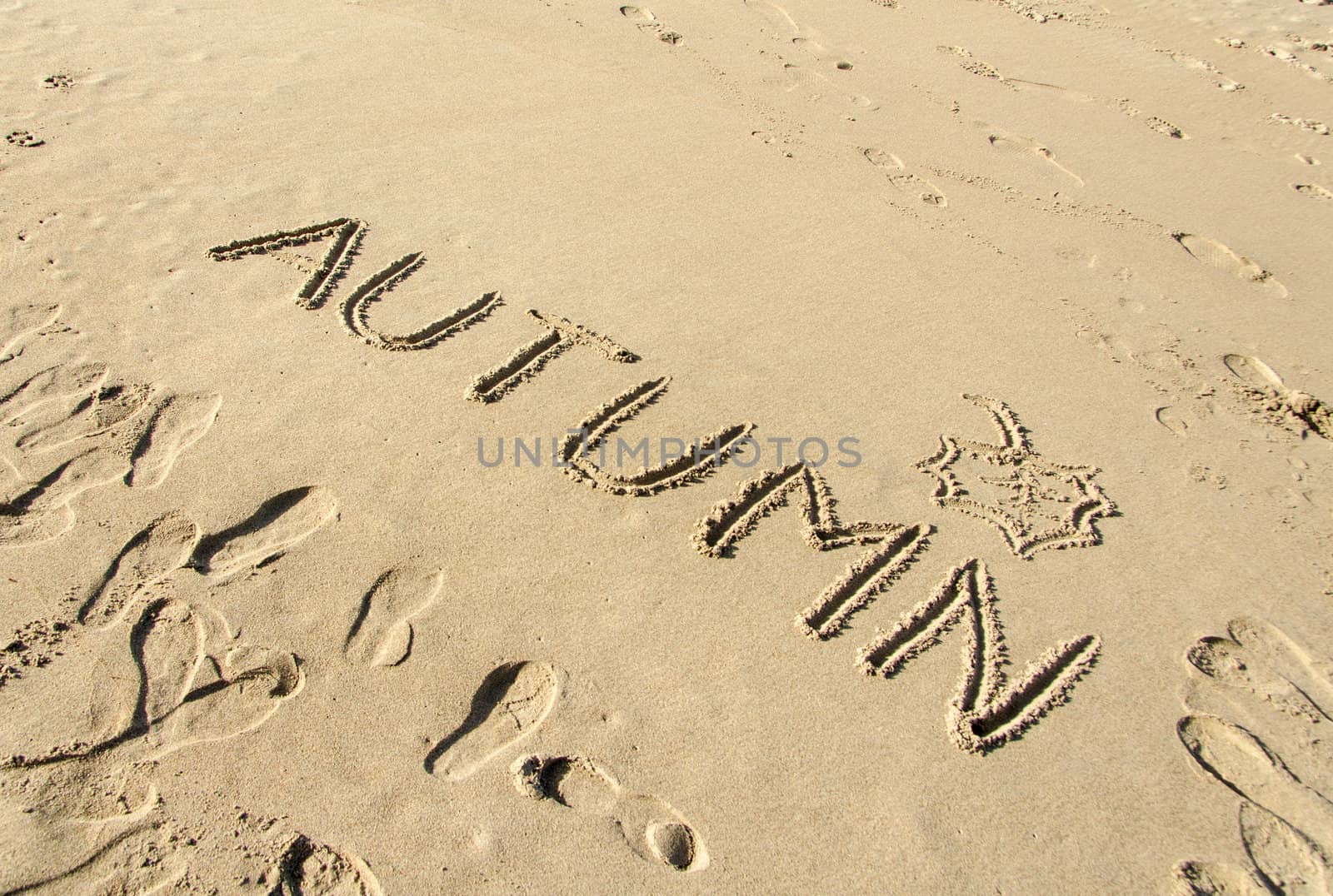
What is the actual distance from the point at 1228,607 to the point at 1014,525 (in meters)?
0.56

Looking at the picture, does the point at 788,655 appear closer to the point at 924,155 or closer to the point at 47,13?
the point at 924,155

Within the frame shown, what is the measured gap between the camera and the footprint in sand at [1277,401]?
8.50 feet

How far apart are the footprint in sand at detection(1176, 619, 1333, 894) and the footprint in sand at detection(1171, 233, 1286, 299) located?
174cm

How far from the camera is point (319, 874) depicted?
150 cm

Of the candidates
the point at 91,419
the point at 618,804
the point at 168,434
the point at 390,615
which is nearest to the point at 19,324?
A: the point at 91,419

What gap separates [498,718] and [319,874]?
424mm

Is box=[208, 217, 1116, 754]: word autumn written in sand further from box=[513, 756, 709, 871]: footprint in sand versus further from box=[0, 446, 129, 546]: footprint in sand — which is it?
box=[0, 446, 129, 546]: footprint in sand

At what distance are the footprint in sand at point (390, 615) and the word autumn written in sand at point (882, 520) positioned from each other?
50 cm

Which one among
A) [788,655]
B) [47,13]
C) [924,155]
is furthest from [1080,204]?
[47,13]

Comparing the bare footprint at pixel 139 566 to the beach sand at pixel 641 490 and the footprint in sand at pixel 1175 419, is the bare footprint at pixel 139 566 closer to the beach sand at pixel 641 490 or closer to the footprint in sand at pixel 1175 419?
the beach sand at pixel 641 490

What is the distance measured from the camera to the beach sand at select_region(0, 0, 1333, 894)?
162cm

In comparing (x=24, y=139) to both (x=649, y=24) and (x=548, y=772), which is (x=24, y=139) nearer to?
(x=649, y=24)

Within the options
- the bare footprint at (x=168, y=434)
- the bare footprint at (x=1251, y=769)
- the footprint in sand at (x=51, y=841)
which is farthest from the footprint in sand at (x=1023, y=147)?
the footprint in sand at (x=51, y=841)

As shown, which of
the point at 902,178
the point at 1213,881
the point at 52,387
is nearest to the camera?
the point at 1213,881
